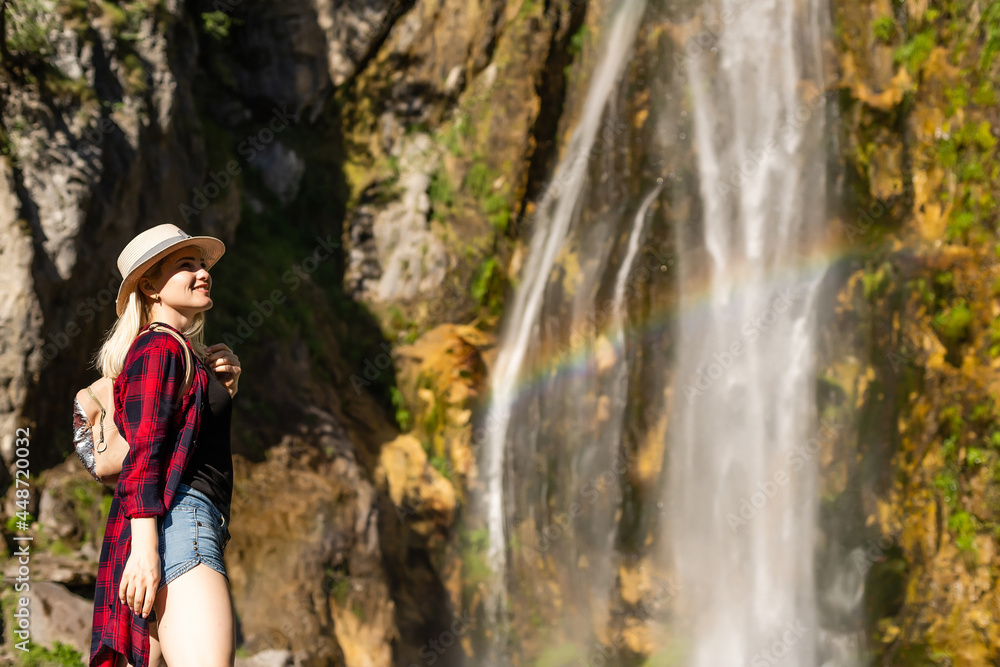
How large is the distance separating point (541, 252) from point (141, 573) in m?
8.82

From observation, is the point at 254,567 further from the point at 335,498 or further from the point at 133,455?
the point at 133,455

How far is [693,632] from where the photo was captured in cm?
868

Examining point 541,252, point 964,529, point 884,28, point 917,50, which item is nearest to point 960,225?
point 917,50

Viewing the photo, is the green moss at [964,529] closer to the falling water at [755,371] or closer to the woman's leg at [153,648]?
the falling water at [755,371]

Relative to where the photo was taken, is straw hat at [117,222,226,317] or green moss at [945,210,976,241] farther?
green moss at [945,210,976,241]

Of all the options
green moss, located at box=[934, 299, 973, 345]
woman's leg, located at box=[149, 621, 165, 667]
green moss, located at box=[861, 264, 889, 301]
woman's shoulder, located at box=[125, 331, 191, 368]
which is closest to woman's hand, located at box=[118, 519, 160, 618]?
woman's leg, located at box=[149, 621, 165, 667]

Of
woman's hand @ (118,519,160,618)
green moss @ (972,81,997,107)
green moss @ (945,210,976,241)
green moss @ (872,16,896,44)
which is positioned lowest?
woman's hand @ (118,519,160,618)

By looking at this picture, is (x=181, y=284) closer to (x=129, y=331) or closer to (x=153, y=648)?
(x=129, y=331)

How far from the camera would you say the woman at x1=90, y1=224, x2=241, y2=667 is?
2234 millimetres

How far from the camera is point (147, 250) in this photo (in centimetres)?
254

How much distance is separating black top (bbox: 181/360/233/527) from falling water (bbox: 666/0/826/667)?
22.8ft

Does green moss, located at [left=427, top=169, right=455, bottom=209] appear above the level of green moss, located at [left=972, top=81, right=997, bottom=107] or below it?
above

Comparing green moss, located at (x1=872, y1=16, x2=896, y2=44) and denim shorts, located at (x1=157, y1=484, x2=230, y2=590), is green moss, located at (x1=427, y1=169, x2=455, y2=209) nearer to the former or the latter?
green moss, located at (x1=872, y1=16, x2=896, y2=44)

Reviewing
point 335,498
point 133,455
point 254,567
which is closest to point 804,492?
point 335,498
